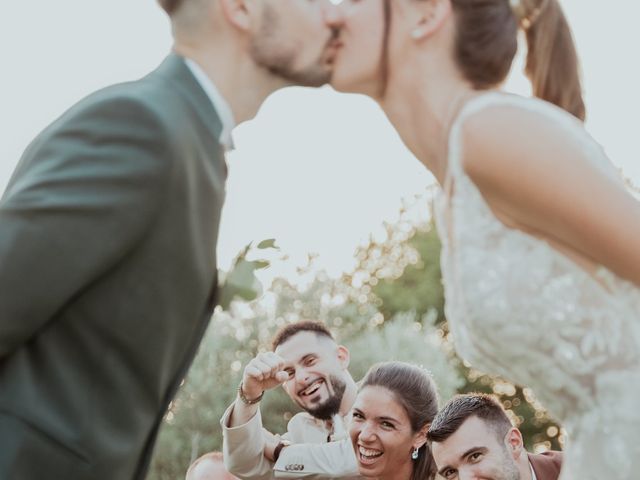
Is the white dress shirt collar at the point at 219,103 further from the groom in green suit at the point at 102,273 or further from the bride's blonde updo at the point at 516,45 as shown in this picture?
the bride's blonde updo at the point at 516,45

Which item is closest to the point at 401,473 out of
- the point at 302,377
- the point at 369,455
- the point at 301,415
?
the point at 369,455

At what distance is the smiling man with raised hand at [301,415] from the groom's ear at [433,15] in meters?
2.83

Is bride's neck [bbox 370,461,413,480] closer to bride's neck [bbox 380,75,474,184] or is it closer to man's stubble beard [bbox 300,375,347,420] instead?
man's stubble beard [bbox 300,375,347,420]

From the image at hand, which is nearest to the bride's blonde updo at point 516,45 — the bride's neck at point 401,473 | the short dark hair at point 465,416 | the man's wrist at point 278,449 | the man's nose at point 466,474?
the short dark hair at point 465,416

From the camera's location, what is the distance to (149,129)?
2.89m

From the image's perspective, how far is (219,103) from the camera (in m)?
3.20

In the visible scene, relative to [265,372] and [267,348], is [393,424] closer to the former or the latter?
[265,372]

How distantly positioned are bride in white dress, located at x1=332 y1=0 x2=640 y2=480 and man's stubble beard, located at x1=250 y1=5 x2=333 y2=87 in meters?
0.37

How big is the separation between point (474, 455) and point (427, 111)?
2.84 m

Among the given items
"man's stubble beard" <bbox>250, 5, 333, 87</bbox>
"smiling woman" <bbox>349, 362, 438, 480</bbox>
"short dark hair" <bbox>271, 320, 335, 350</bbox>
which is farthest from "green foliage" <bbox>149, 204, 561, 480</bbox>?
"man's stubble beard" <bbox>250, 5, 333, 87</bbox>

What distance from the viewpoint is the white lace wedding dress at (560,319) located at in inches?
123

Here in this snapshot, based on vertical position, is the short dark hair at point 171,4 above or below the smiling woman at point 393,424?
above

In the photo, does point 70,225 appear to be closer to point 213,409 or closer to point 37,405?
point 37,405

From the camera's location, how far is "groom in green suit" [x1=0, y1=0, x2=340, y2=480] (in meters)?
2.84
